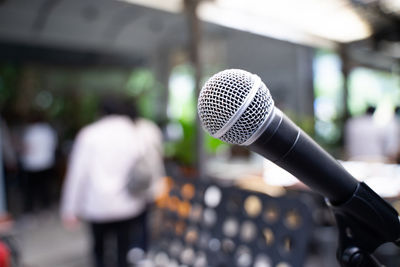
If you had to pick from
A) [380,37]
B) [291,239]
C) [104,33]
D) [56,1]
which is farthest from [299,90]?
[291,239]

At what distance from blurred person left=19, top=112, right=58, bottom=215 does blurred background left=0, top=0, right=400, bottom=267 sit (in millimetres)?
50

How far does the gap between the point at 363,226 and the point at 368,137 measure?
148 inches

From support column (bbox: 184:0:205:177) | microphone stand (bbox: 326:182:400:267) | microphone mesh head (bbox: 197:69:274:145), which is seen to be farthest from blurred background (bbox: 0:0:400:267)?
microphone stand (bbox: 326:182:400:267)

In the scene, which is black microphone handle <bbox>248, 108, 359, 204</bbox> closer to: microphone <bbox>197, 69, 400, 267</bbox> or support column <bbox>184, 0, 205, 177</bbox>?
microphone <bbox>197, 69, 400, 267</bbox>

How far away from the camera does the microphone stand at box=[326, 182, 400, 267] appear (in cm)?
62

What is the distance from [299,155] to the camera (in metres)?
0.55

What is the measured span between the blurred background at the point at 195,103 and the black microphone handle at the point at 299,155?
21 cm

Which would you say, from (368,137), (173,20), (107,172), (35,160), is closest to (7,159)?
(35,160)

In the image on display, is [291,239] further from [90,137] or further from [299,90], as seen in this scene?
[299,90]

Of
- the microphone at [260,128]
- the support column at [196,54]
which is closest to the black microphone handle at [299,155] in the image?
the microphone at [260,128]

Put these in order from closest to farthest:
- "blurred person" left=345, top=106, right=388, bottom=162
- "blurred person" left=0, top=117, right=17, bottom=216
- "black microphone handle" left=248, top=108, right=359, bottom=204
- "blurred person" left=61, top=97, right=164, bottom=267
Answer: "black microphone handle" left=248, top=108, right=359, bottom=204 → "blurred person" left=61, top=97, right=164, bottom=267 → "blurred person" left=345, top=106, right=388, bottom=162 → "blurred person" left=0, top=117, right=17, bottom=216

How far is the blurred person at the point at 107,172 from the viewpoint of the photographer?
2311 mm

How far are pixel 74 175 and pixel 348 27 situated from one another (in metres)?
4.43

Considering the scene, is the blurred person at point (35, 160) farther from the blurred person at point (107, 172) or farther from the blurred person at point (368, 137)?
the blurred person at point (368, 137)
